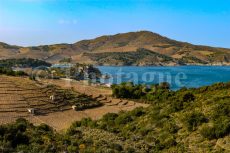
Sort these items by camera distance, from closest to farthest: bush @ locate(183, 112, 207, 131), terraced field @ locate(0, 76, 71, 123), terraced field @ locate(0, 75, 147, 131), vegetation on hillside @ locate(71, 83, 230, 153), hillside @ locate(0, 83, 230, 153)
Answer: hillside @ locate(0, 83, 230, 153), vegetation on hillside @ locate(71, 83, 230, 153), bush @ locate(183, 112, 207, 131), terraced field @ locate(0, 75, 147, 131), terraced field @ locate(0, 76, 71, 123)

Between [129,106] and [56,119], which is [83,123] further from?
[129,106]

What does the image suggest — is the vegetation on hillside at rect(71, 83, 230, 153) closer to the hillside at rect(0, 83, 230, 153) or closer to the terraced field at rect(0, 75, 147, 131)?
the hillside at rect(0, 83, 230, 153)

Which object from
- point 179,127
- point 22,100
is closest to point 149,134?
point 179,127

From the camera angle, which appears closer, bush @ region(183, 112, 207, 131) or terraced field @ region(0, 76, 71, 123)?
bush @ region(183, 112, 207, 131)

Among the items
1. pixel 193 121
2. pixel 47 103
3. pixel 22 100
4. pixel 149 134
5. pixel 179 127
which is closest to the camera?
pixel 193 121

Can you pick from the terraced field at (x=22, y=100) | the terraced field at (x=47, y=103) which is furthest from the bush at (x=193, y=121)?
the terraced field at (x=22, y=100)

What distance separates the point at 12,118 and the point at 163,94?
21126 mm

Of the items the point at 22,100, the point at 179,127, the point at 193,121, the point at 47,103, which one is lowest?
the point at 47,103

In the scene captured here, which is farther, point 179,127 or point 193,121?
point 179,127

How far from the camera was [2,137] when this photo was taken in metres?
17.4

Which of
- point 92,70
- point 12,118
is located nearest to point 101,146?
point 12,118

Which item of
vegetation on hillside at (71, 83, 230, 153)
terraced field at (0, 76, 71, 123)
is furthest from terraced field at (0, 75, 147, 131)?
vegetation on hillside at (71, 83, 230, 153)

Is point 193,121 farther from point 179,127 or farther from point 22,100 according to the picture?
point 22,100

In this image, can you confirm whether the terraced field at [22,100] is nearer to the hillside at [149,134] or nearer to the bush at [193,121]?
the hillside at [149,134]
